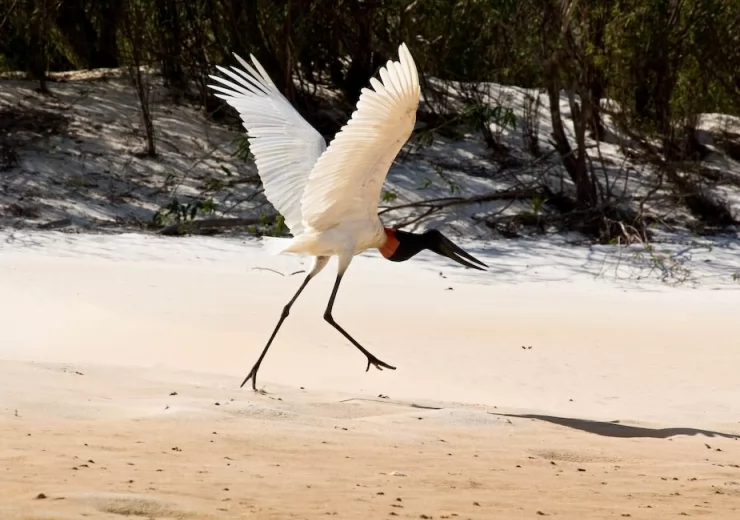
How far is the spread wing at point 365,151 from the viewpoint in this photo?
612 cm

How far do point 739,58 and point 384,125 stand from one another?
864 cm

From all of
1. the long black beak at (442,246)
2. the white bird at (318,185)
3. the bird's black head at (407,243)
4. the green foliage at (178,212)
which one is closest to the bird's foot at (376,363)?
the white bird at (318,185)

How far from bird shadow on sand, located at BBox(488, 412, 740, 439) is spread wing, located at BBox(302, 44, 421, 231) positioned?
140 centimetres

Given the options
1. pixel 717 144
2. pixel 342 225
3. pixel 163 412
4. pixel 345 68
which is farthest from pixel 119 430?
pixel 717 144

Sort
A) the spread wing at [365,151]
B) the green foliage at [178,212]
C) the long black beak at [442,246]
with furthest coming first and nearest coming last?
the green foliage at [178,212]
the long black beak at [442,246]
the spread wing at [365,151]

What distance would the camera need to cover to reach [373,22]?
13984 millimetres

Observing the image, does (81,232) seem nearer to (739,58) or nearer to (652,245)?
(652,245)

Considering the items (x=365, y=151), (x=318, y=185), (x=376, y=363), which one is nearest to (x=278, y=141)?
(x=318, y=185)

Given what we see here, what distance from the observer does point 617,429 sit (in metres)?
6.29

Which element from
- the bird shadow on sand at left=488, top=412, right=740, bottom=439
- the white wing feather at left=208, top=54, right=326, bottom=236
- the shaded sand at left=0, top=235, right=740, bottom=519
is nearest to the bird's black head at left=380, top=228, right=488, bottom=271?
the white wing feather at left=208, top=54, right=326, bottom=236

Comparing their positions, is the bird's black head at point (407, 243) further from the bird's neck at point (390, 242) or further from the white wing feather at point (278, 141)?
the white wing feather at point (278, 141)

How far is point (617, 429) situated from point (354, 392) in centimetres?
152

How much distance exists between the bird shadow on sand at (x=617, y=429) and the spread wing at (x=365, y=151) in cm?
140

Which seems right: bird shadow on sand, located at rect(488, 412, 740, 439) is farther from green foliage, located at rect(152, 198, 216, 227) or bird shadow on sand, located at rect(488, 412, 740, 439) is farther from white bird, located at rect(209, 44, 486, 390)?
green foliage, located at rect(152, 198, 216, 227)
